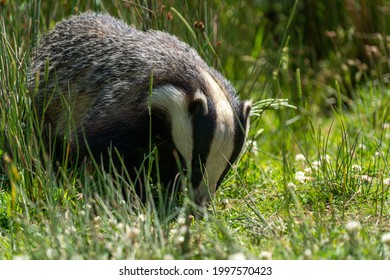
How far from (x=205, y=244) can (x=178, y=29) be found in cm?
267

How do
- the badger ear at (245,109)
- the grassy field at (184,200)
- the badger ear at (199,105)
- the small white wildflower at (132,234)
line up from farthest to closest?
the badger ear at (245,109), the badger ear at (199,105), the grassy field at (184,200), the small white wildflower at (132,234)

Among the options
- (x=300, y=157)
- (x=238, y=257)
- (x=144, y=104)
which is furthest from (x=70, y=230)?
(x=300, y=157)

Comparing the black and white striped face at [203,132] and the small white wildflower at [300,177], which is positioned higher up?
the black and white striped face at [203,132]

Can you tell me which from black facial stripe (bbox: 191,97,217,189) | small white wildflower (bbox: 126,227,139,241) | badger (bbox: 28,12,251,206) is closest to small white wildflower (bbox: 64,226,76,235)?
small white wildflower (bbox: 126,227,139,241)

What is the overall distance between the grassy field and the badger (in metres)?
0.21

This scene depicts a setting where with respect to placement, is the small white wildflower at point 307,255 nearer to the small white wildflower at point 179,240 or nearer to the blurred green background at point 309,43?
the small white wildflower at point 179,240

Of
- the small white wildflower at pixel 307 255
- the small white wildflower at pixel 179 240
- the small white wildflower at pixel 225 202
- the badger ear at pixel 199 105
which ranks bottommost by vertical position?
the small white wildflower at pixel 225 202

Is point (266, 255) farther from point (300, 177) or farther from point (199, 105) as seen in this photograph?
point (300, 177)

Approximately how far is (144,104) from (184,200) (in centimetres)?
66

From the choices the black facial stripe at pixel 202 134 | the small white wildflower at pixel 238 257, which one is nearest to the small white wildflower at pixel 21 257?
the small white wildflower at pixel 238 257

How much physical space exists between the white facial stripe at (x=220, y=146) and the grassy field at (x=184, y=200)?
0.56 feet

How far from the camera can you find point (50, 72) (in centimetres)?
556

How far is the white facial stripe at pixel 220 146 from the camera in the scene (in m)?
4.50
